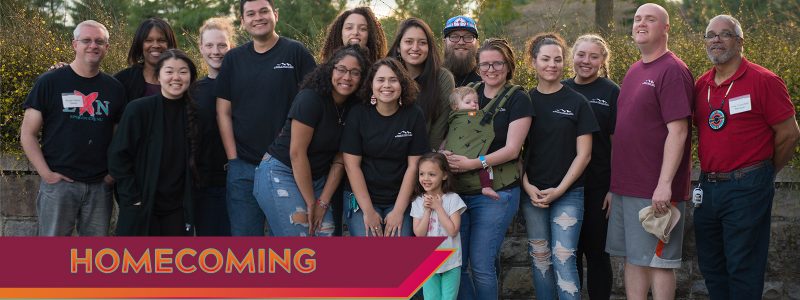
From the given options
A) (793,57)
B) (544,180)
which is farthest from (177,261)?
(793,57)

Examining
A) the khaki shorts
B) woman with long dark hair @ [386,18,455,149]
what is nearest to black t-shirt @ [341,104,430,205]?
woman with long dark hair @ [386,18,455,149]

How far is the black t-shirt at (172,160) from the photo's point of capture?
5.53m

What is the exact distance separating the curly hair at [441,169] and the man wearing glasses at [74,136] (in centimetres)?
198

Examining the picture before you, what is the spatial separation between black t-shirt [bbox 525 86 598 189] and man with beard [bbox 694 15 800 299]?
72cm

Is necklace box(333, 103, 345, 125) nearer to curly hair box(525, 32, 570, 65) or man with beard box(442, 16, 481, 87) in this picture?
man with beard box(442, 16, 481, 87)

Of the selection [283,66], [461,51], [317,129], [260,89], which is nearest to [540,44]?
[461,51]

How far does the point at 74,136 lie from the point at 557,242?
302 centimetres

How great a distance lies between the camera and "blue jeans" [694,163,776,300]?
531 cm

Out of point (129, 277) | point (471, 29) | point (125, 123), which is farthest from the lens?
point (471, 29)

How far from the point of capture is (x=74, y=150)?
569 cm

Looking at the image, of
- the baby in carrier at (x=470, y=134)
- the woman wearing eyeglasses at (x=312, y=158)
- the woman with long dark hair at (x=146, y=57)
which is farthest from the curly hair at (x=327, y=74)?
the woman with long dark hair at (x=146, y=57)

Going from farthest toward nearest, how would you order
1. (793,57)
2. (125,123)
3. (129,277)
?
(793,57) → (125,123) → (129,277)

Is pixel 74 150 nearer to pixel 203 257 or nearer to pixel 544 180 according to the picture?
pixel 203 257

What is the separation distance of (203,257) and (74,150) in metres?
1.14
